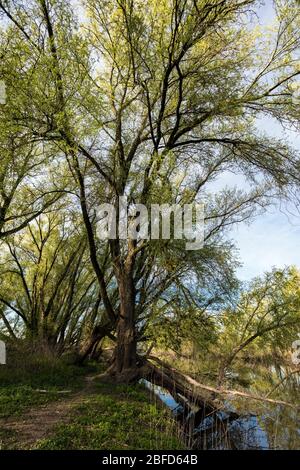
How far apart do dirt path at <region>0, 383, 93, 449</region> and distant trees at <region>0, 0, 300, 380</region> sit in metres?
3.06

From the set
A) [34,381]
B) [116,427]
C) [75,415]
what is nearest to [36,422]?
[75,415]

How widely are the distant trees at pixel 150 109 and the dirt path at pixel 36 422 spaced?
306cm

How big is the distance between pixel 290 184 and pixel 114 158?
5139 mm

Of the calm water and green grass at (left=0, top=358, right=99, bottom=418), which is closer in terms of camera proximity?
the calm water

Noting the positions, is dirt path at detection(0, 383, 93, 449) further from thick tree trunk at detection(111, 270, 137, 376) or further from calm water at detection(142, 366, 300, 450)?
calm water at detection(142, 366, 300, 450)

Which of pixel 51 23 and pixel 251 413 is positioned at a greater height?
pixel 51 23

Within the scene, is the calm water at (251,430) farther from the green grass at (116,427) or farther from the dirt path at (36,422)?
the dirt path at (36,422)

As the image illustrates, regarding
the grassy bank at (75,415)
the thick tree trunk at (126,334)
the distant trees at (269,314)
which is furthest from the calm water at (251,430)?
the distant trees at (269,314)

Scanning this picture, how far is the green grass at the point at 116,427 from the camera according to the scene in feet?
18.1

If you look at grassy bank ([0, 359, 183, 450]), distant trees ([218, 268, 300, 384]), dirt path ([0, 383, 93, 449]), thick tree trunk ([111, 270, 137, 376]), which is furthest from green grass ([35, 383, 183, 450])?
distant trees ([218, 268, 300, 384])

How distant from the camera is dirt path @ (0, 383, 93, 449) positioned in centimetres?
556
